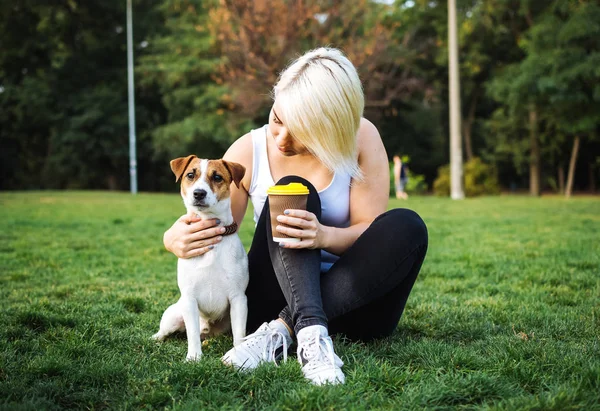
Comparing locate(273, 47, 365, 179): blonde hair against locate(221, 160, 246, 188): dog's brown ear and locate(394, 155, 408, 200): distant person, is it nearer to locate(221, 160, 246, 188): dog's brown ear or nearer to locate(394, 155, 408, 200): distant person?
locate(221, 160, 246, 188): dog's brown ear

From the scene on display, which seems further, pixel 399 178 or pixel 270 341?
pixel 399 178

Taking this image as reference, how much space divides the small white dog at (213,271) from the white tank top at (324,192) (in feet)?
0.42

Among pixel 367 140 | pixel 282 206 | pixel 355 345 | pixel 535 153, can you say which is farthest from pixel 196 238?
pixel 535 153

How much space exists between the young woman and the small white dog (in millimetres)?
72

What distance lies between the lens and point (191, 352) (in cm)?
275

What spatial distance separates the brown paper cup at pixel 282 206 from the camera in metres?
2.39

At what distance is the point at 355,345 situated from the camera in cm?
282

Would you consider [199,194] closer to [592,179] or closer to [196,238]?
[196,238]

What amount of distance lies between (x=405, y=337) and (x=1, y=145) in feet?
102

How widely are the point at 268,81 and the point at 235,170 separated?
50.6ft

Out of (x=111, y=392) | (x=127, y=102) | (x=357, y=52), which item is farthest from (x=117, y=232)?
(x=127, y=102)

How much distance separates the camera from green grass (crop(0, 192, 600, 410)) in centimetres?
217

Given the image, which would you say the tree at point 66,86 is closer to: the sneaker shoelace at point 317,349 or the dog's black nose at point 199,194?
the dog's black nose at point 199,194

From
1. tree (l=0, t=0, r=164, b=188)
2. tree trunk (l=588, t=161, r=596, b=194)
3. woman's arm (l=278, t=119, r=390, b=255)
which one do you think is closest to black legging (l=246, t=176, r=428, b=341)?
woman's arm (l=278, t=119, r=390, b=255)
